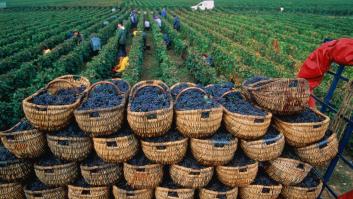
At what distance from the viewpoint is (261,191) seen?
4.13 m

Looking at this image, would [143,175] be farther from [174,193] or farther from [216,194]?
[216,194]

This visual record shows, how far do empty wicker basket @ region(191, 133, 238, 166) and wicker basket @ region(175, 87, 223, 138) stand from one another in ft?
0.44

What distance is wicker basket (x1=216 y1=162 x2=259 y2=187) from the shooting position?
389 cm

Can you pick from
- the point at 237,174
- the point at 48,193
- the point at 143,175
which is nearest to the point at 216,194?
the point at 237,174

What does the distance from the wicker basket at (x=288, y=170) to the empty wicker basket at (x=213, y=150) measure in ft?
2.65

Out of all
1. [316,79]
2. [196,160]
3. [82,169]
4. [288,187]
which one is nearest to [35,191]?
[82,169]

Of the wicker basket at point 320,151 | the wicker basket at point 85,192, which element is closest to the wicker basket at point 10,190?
the wicker basket at point 85,192

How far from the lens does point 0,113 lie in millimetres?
7836

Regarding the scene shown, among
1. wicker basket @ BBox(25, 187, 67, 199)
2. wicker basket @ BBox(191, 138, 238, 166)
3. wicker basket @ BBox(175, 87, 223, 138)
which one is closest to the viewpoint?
wicker basket @ BBox(175, 87, 223, 138)

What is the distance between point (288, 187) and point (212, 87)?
221cm

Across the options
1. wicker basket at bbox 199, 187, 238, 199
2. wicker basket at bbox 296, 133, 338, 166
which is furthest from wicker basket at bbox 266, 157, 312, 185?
wicker basket at bbox 199, 187, 238, 199

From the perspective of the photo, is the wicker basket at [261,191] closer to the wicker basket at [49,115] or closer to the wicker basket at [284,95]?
the wicker basket at [284,95]

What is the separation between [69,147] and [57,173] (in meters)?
0.53

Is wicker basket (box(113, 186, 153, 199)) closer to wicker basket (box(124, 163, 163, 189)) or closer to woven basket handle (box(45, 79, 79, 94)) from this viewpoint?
wicker basket (box(124, 163, 163, 189))
